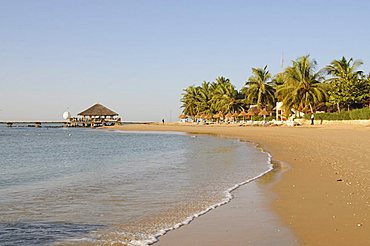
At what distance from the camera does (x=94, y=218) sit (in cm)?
623

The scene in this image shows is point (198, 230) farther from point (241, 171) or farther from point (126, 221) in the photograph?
point (241, 171)

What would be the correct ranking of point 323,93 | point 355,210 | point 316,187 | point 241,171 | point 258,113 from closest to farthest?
point 355,210 → point 316,187 → point 241,171 → point 323,93 → point 258,113

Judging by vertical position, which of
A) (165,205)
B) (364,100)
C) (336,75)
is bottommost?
(165,205)

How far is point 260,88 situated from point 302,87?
1220 cm

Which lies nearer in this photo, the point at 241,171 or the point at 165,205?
the point at 165,205

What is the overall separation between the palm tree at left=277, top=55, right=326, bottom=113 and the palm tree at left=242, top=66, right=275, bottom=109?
376 inches

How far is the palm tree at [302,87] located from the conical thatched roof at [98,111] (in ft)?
136

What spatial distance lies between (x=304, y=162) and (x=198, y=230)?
8.50 meters

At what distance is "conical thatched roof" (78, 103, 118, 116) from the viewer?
80031 mm

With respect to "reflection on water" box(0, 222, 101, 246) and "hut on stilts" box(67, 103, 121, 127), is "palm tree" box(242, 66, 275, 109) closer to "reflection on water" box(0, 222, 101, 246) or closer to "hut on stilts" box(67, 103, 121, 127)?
"hut on stilts" box(67, 103, 121, 127)

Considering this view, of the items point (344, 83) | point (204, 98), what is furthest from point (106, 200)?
point (204, 98)

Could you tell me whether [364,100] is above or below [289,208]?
above

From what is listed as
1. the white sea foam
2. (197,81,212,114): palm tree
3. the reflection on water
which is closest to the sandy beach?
the white sea foam

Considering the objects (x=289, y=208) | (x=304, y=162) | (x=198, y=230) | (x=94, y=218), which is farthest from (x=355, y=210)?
(x=304, y=162)
